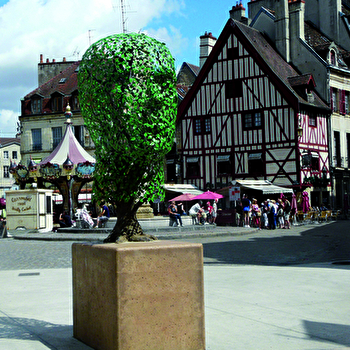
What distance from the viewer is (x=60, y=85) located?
4775cm

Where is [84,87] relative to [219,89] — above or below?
below

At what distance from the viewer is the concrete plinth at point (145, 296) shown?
429cm

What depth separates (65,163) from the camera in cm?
2733

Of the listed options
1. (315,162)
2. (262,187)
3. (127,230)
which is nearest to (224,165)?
(262,187)

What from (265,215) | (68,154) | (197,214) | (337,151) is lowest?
(265,215)

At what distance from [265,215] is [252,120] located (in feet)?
31.9

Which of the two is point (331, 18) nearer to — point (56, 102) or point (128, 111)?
point (56, 102)

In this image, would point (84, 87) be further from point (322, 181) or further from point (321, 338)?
point (322, 181)

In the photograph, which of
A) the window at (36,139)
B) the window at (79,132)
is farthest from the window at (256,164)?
the window at (36,139)

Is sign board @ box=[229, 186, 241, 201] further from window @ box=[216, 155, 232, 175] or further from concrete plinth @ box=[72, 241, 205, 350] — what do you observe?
concrete plinth @ box=[72, 241, 205, 350]

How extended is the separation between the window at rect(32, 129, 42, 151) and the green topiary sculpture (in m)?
42.4

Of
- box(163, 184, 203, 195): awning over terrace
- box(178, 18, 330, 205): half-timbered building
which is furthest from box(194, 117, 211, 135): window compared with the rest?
box(163, 184, 203, 195): awning over terrace

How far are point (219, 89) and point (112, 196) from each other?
30740mm

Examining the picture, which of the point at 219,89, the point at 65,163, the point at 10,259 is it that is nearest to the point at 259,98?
the point at 219,89
